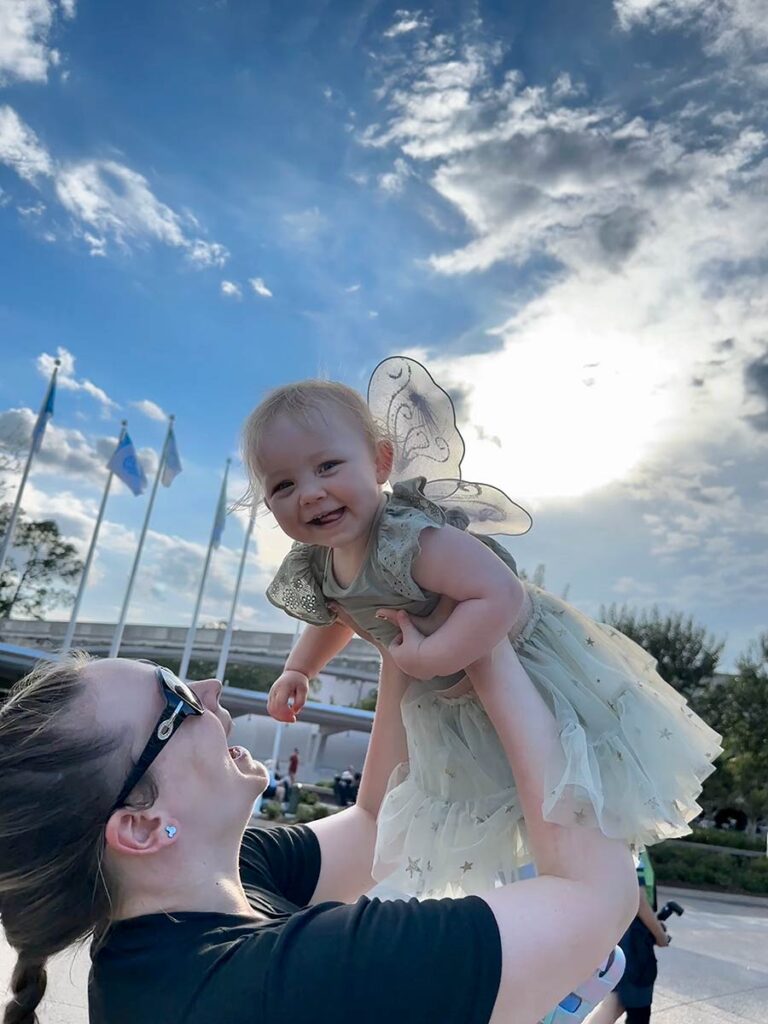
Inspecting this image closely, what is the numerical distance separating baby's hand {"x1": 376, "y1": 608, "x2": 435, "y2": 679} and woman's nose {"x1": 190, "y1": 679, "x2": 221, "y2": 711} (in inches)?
15.2

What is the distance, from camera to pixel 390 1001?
112cm

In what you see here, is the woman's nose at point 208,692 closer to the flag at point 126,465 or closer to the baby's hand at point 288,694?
the baby's hand at point 288,694

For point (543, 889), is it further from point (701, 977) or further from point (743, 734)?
point (743, 734)

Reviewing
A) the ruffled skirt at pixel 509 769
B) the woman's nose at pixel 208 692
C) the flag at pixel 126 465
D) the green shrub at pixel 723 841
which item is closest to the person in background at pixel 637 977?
the ruffled skirt at pixel 509 769

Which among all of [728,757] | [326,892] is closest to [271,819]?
[728,757]

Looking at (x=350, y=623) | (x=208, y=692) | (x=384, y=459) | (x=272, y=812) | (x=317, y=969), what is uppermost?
(x=384, y=459)

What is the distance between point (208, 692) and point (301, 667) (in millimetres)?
536

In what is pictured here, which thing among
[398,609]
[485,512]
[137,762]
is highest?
[485,512]

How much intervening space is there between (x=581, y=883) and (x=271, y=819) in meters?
17.6

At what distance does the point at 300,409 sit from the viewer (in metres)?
1.89

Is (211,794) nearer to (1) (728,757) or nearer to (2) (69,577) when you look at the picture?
(1) (728,757)

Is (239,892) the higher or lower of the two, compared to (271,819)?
higher

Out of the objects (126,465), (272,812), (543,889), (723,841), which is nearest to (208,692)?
(543,889)

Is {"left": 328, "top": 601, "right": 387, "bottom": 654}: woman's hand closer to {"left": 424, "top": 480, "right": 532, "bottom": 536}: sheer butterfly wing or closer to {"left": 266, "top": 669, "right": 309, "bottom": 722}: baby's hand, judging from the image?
{"left": 266, "top": 669, "right": 309, "bottom": 722}: baby's hand
